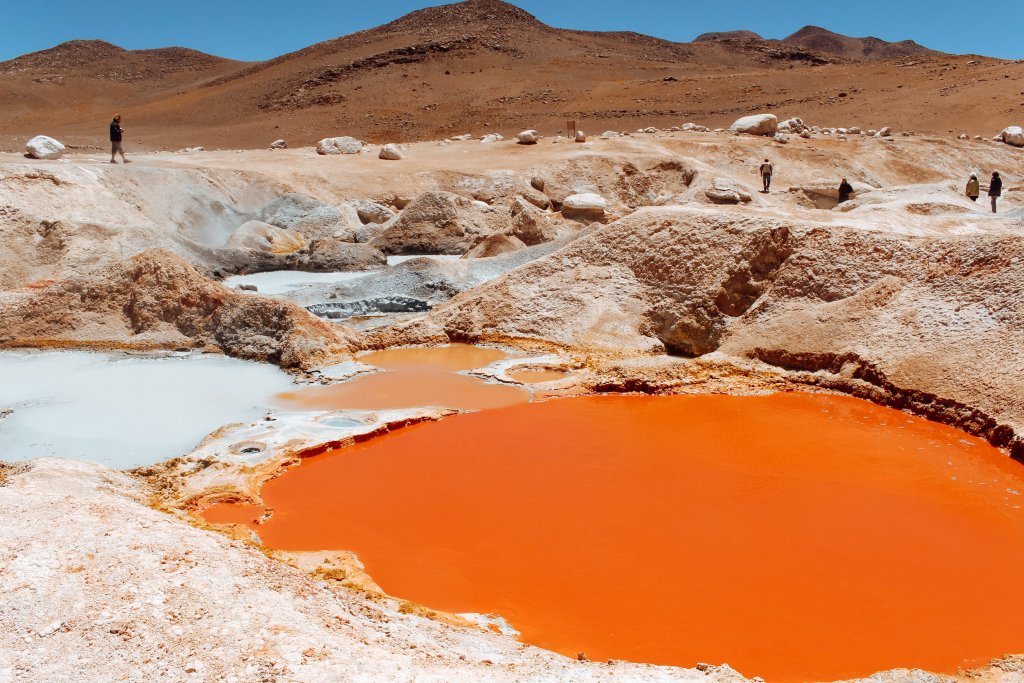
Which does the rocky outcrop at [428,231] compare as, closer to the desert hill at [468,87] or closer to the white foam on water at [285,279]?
the white foam on water at [285,279]

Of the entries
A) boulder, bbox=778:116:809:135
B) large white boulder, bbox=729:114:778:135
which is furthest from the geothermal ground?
boulder, bbox=778:116:809:135

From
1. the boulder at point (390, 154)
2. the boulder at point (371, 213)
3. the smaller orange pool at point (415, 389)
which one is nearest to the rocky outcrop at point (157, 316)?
the smaller orange pool at point (415, 389)

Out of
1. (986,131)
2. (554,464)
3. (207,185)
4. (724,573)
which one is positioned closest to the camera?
(724,573)

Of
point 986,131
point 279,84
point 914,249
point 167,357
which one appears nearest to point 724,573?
point 914,249

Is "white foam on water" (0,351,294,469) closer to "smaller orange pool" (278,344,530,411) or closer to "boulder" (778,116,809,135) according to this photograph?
"smaller orange pool" (278,344,530,411)

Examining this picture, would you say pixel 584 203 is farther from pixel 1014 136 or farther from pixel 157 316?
pixel 1014 136

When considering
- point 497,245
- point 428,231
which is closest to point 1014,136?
point 428,231

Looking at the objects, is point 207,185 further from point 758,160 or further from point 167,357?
point 758,160
